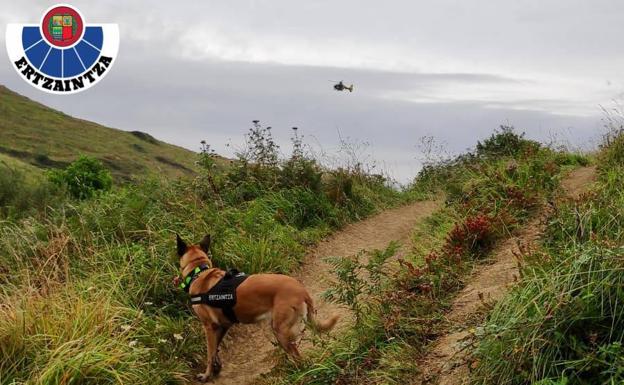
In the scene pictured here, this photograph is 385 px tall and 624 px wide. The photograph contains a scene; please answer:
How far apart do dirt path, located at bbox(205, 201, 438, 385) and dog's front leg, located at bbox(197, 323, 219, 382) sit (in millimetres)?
119

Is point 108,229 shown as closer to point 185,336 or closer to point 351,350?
point 185,336

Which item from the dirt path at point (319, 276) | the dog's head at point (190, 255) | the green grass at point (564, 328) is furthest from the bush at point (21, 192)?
the green grass at point (564, 328)

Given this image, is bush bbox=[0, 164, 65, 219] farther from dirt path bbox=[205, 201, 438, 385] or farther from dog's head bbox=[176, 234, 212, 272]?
dog's head bbox=[176, 234, 212, 272]

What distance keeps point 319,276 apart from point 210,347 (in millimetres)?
2863

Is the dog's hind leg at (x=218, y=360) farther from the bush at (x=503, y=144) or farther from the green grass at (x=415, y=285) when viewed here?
the bush at (x=503, y=144)

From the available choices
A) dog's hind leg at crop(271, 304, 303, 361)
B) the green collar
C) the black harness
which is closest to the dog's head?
the green collar

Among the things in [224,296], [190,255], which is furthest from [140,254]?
[224,296]

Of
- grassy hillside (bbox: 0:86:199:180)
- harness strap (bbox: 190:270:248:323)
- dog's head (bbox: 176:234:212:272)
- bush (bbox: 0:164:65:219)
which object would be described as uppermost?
dog's head (bbox: 176:234:212:272)

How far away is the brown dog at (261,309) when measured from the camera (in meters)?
5.04

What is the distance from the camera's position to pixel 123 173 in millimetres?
55219

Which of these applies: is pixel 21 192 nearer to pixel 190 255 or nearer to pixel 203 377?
pixel 190 255

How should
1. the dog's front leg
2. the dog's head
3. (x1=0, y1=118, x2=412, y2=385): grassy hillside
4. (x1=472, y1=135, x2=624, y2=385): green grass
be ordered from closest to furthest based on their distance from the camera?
(x1=472, y1=135, x2=624, y2=385): green grass < (x1=0, y1=118, x2=412, y2=385): grassy hillside < the dog's front leg < the dog's head

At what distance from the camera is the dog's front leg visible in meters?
5.43

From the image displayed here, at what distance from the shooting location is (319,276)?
8109 millimetres
